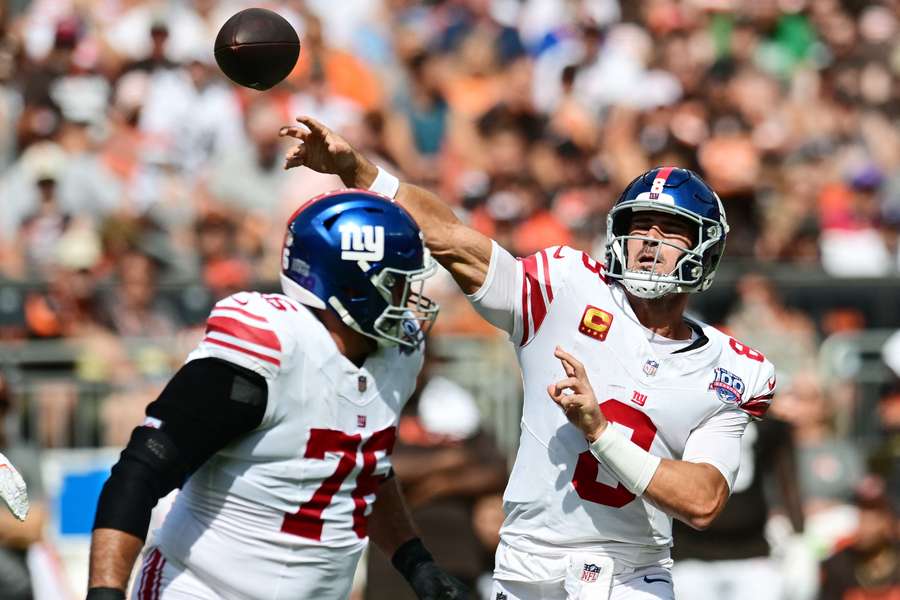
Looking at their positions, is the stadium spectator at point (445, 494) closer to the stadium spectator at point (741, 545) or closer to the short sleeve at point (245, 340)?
the stadium spectator at point (741, 545)

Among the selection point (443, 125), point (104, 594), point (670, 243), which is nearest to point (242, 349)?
point (104, 594)

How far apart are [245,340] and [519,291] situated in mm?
1036

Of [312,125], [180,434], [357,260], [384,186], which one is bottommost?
[180,434]

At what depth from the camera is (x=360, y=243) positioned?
4586 mm

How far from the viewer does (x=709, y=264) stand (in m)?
5.04

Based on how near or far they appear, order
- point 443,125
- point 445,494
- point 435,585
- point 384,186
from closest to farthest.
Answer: point 435,585 → point 384,186 → point 445,494 → point 443,125

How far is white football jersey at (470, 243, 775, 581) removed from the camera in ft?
15.9

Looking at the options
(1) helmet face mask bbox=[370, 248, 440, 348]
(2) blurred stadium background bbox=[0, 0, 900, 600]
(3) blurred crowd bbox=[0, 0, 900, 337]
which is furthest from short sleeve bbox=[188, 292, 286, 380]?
(3) blurred crowd bbox=[0, 0, 900, 337]

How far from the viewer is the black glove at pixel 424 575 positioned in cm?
488

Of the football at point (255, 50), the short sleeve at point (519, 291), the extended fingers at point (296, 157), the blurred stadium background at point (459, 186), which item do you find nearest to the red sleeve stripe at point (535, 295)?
the short sleeve at point (519, 291)

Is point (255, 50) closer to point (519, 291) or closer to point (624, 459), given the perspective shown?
point (519, 291)

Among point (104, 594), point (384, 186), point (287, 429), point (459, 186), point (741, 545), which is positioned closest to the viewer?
point (104, 594)

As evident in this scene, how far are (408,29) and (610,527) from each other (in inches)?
362

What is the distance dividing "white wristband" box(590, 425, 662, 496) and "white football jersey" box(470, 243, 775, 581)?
0.67ft
